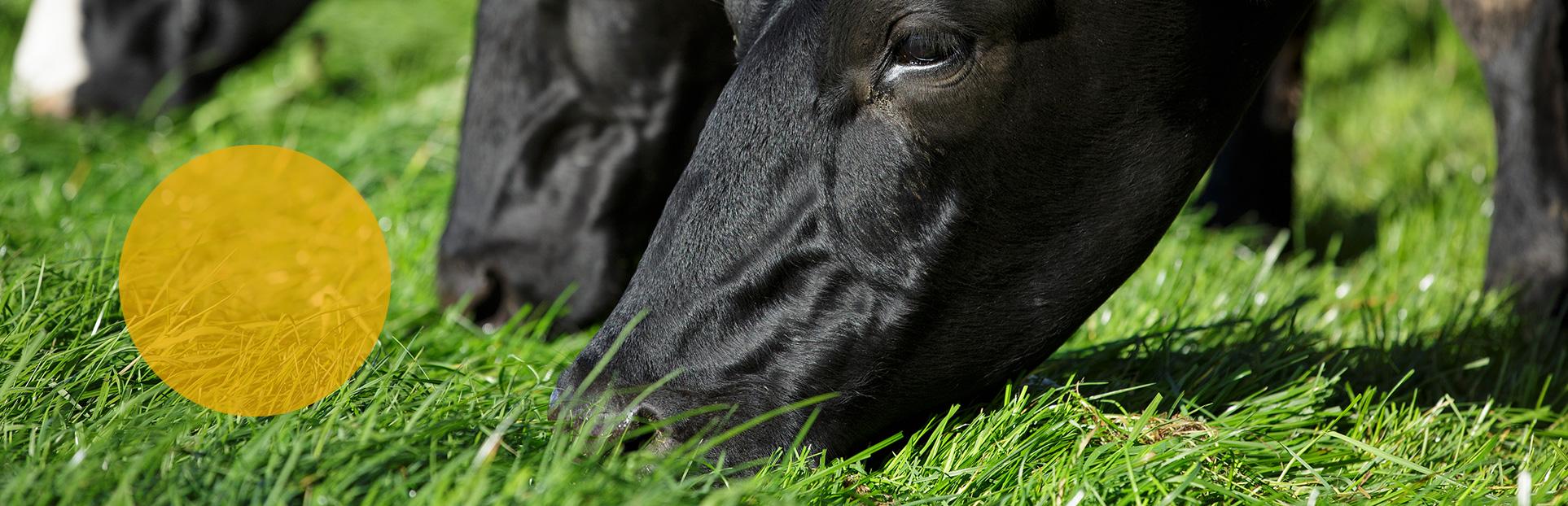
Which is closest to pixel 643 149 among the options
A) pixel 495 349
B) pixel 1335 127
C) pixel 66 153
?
pixel 495 349

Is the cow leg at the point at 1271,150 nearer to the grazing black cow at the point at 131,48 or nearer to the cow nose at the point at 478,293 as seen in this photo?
the cow nose at the point at 478,293

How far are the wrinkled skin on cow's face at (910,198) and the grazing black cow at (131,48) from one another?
2875 mm

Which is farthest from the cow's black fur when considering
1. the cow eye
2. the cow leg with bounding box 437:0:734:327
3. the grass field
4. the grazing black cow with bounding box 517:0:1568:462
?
the cow eye

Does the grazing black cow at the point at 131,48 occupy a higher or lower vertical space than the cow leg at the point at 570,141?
lower

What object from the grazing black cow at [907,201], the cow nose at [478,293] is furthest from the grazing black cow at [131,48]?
the grazing black cow at [907,201]

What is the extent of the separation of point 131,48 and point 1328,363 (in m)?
3.63

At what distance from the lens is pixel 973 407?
2049mm

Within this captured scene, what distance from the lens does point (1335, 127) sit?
5.51m

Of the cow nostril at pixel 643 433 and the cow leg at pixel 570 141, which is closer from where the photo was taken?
the cow nostril at pixel 643 433

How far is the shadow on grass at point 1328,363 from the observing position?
2.20 m

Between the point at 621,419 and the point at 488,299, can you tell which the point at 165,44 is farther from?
the point at 621,419

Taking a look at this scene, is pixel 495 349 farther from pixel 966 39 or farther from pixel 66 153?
pixel 66 153

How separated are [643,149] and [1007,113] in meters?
1.31

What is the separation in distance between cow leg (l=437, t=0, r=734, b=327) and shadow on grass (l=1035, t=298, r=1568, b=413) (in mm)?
1011
